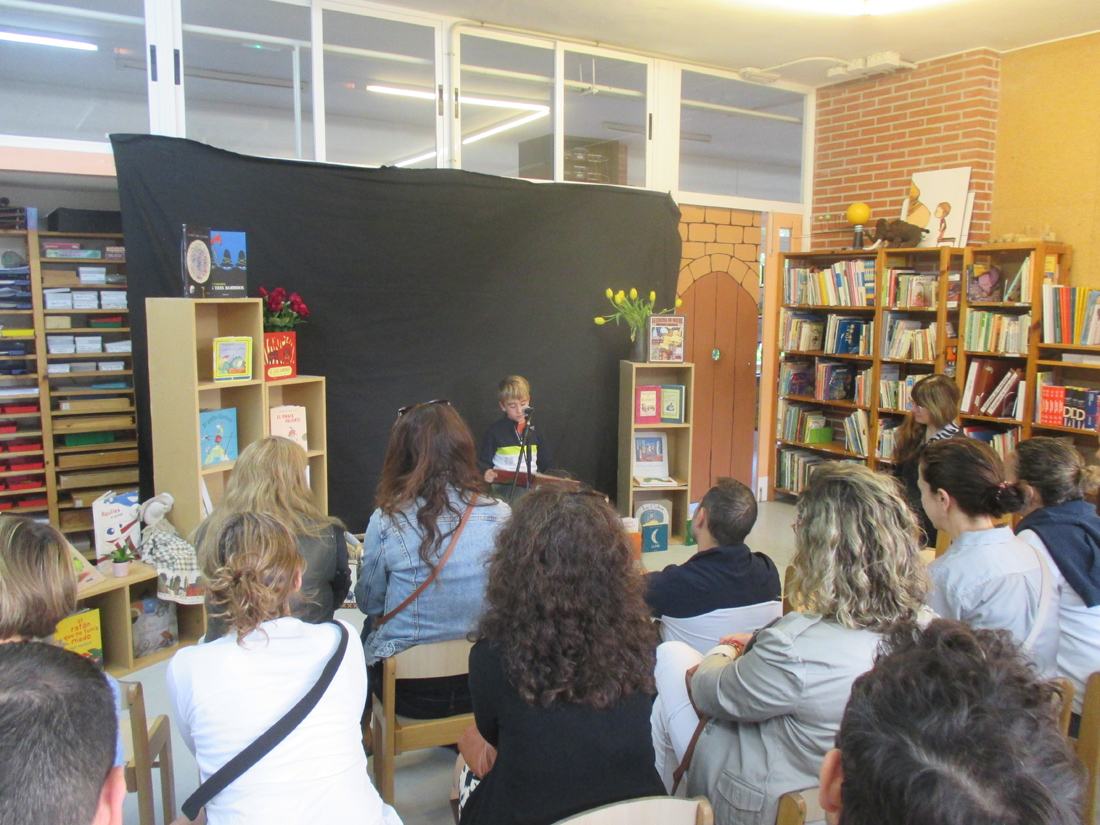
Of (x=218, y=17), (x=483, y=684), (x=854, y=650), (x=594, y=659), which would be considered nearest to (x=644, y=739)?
(x=594, y=659)

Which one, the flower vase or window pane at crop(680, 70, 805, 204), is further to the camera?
window pane at crop(680, 70, 805, 204)

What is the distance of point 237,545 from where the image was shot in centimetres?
158

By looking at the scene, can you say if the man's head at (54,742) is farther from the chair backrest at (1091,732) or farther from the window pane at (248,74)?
the window pane at (248,74)

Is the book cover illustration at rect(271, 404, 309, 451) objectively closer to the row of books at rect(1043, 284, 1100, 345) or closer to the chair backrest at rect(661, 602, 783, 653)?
the chair backrest at rect(661, 602, 783, 653)

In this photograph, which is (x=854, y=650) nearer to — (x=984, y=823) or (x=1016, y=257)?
(x=984, y=823)

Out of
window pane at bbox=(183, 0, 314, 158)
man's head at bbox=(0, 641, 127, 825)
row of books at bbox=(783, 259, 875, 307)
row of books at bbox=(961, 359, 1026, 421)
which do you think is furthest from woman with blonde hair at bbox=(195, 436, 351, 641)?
row of books at bbox=(783, 259, 875, 307)

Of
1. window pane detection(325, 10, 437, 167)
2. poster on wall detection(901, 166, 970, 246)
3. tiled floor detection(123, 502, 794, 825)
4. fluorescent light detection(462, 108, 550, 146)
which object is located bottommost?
tiled floor detection(123, 502, 794, 825)

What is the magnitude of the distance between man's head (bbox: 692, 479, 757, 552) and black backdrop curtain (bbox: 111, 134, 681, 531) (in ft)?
8.93

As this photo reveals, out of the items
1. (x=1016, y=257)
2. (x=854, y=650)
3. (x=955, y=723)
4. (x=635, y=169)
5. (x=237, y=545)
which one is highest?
(x=635, y=169)

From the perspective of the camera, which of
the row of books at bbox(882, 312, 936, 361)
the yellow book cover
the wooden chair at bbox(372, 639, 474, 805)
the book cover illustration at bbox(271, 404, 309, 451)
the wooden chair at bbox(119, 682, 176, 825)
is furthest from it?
the row of books at bbox(882, 312, 936, 361)

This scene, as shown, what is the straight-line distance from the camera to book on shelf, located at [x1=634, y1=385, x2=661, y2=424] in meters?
5.05

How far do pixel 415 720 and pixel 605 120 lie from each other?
451 centimetres

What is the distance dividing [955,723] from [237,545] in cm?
134

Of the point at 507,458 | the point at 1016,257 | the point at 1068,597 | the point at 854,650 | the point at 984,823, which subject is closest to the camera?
the point at 984,823
